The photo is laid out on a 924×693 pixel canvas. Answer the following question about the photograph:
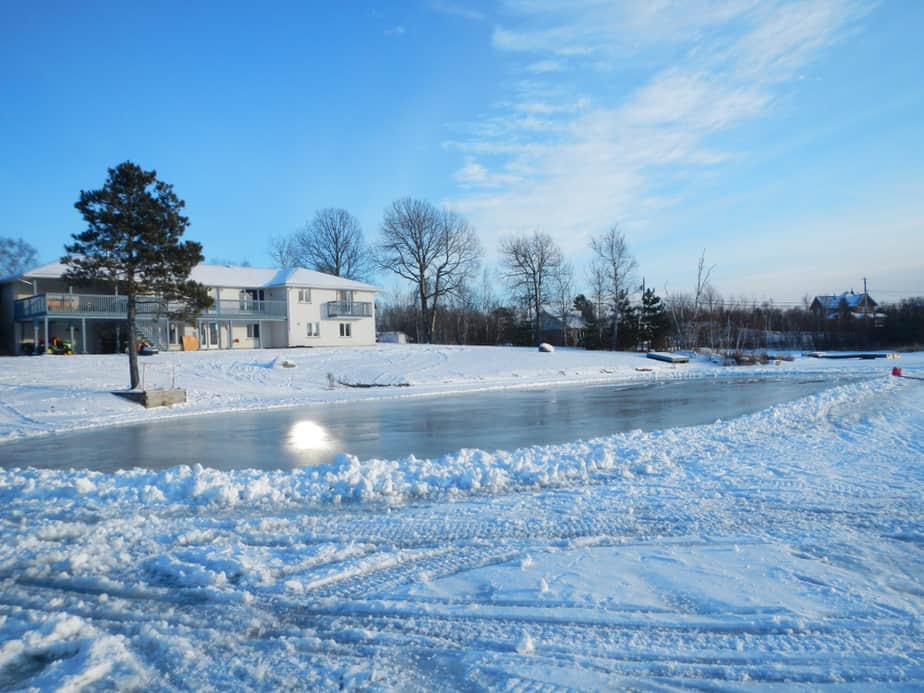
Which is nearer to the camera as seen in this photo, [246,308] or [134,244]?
[134,244]

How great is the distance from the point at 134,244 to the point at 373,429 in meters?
14.2

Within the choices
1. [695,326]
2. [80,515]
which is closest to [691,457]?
[80,515]

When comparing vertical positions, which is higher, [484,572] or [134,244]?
[134,244]

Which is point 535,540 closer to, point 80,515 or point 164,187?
point 80,515

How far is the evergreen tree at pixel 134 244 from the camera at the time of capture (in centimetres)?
2233

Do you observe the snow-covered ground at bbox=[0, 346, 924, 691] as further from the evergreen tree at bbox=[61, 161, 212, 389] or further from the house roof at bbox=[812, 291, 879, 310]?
the house roof at bbox=[812, 291, 879, 310]

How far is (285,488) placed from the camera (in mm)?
8336

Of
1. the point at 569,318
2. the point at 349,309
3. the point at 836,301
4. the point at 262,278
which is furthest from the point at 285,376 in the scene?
the point at 836,301

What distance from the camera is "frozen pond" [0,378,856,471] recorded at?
11.6 metres

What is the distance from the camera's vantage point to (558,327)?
81188 mm

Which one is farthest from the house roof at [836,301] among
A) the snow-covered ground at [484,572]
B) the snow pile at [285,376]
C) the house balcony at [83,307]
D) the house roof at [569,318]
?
the snow-covered ground at [484,572]

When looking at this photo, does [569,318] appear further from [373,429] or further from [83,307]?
[373,429]

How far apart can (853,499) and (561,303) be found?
65.5m

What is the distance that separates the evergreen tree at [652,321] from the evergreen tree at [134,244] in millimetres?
43657
